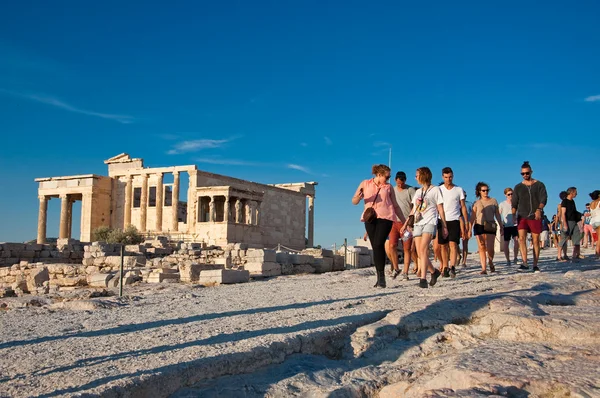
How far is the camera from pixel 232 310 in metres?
6.56

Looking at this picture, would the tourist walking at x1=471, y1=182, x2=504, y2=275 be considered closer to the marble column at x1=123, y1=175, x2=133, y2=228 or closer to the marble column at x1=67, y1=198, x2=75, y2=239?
the marble column at x1=123, y1=175, x2=133, y2=228

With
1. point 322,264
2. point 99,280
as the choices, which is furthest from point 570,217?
point 99,280

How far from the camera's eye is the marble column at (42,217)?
4395cm

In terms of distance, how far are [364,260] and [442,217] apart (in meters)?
11.0

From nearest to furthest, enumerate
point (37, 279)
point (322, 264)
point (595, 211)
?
point (595, 211)
point (37, 279)
point (322, 264)

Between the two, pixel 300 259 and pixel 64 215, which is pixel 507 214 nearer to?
pixel 300 259

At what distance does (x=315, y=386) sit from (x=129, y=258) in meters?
15.6

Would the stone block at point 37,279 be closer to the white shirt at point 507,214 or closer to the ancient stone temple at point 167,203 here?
the white shirt at point 507,214

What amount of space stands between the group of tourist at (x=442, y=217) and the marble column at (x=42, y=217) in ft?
125

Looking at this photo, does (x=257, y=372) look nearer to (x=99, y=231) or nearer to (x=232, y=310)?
(x=232, y=310)

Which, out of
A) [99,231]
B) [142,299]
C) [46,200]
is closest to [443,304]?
[142,299]

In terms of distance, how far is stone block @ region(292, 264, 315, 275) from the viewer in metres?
16.5

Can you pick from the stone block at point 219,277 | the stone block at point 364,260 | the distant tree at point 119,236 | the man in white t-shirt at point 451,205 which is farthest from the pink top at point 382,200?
the distant tree at point 119,236

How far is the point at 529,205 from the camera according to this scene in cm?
1020
